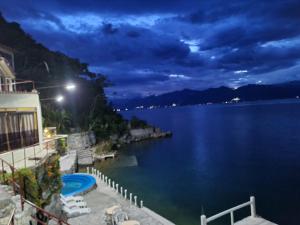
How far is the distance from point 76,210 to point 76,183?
8.22 meters

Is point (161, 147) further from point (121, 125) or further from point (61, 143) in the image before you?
point (61, 143)

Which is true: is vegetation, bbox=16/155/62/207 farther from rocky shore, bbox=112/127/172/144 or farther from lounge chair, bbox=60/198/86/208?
rocky shore, bbox=112/127/172/144

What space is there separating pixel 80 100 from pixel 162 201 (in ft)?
122

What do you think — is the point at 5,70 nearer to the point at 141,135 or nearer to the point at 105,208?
the point at 105,208

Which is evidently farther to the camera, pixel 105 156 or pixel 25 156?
pixel 105 156

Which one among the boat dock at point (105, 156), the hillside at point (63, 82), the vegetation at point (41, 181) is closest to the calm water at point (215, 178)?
the boat dock at point (105, 156)

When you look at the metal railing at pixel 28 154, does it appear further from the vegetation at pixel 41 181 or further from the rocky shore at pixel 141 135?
the rocky shore at pixel 141 135

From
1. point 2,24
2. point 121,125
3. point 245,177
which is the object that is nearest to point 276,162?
point 245,177

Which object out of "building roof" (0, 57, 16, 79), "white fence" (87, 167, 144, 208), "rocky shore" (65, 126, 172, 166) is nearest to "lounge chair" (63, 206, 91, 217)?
"white fence" (87, 167, 144, 208)

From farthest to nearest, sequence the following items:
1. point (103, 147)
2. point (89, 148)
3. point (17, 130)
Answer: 1. point (103, 147)
2. point (89, 148)
3. point (17, 130)

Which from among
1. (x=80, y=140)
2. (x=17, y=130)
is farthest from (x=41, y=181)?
(x=80, y=140)

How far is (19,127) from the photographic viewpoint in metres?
15.5

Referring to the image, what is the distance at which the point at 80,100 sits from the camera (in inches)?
2189

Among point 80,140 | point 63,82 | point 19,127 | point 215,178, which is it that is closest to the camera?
point 19,127
